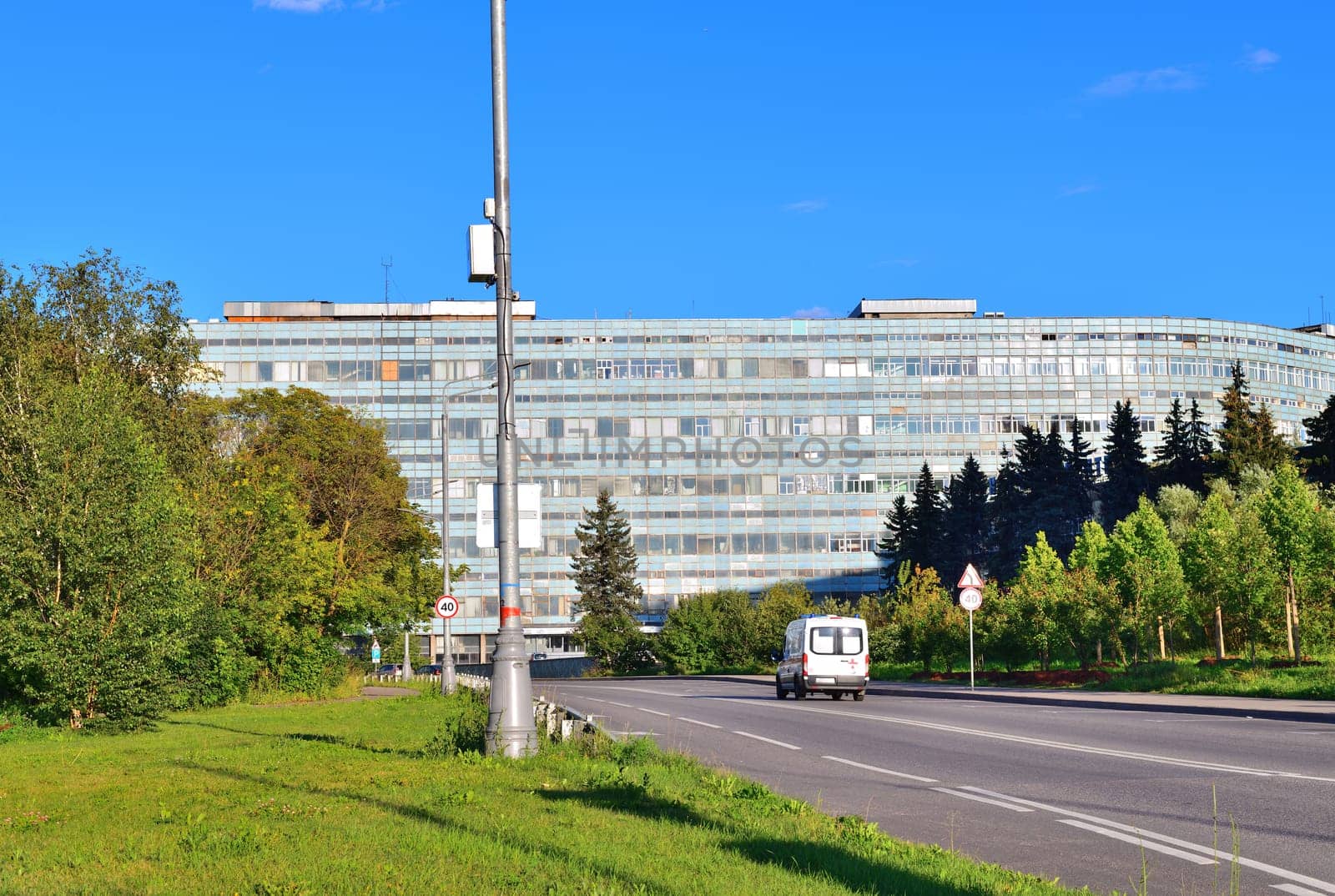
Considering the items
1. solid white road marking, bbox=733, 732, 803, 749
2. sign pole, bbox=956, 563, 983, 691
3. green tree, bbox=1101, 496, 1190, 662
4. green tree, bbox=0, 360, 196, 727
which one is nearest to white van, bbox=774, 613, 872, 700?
sign pole, bbox=956, 563, 983, 691

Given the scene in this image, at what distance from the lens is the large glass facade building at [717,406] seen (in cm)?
11581

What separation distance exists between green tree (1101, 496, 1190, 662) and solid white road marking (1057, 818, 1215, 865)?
102ft

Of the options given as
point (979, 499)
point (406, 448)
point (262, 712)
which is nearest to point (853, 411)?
point (979, 499)

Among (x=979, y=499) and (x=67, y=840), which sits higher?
(x=979, y=499)

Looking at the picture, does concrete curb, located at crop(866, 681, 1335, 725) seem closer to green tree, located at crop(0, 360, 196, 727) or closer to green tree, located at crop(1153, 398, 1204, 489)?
green tree, located at crop(0, 360, 196, 727)

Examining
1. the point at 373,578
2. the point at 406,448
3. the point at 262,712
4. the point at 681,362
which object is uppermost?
the point at 681,362

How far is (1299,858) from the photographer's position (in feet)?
27.9

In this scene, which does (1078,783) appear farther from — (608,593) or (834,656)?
(608,593)

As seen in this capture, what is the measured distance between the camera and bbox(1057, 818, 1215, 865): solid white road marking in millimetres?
8570

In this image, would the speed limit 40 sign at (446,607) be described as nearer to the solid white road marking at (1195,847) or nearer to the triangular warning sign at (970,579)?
the triangular warning sign at (970,579)

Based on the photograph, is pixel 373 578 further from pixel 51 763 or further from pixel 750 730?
Answer: pixel 51 763

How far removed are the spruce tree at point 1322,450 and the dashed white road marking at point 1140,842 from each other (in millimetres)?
66148

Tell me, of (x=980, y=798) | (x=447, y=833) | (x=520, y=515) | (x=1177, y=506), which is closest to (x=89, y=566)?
(x=520, y=515)

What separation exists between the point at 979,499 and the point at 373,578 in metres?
58.3
